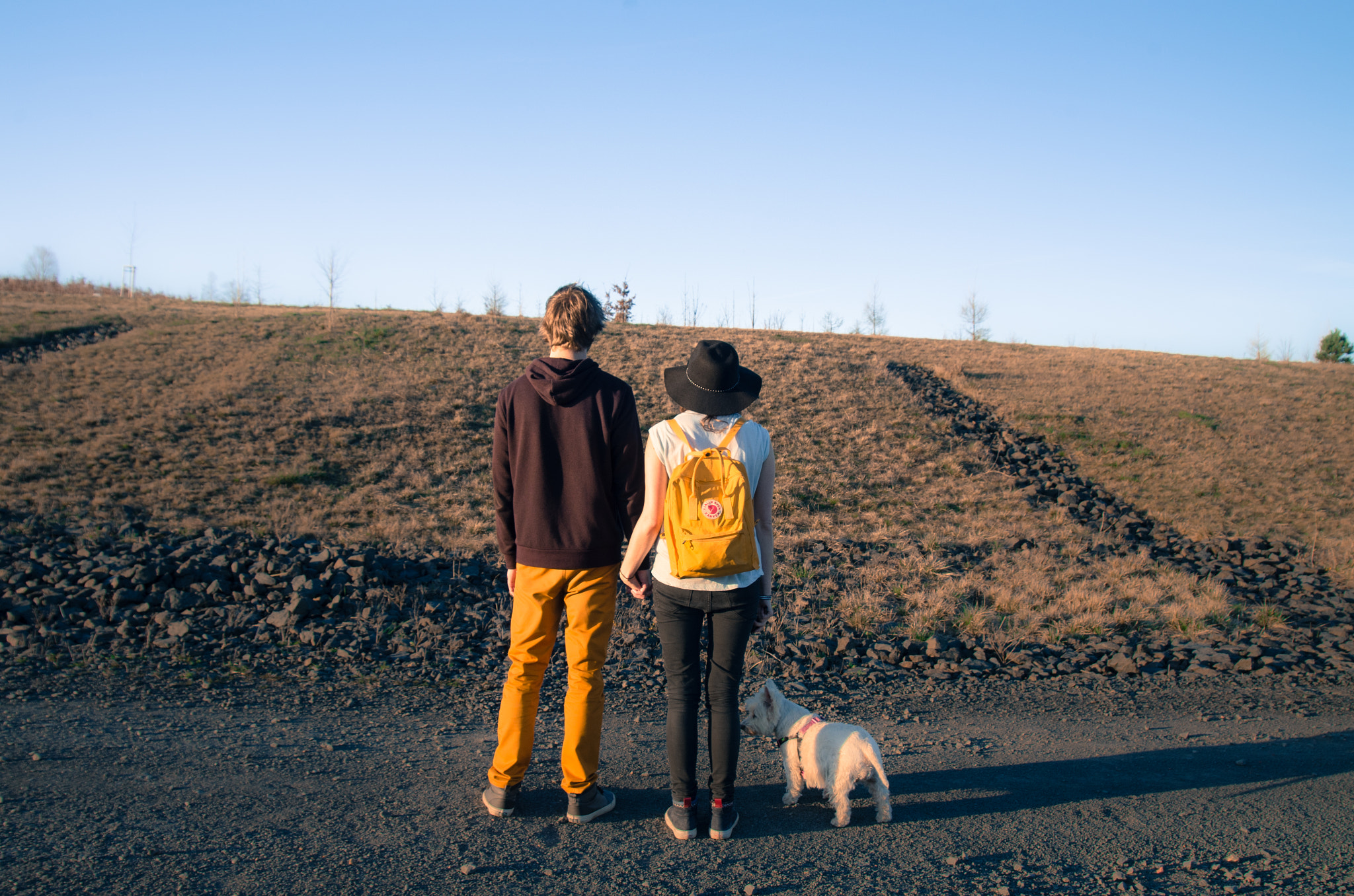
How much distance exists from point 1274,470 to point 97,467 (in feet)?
80.3

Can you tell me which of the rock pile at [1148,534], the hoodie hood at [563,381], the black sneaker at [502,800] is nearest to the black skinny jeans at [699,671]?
the black sneaker at [502,800]

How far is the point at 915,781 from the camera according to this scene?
3975 mm

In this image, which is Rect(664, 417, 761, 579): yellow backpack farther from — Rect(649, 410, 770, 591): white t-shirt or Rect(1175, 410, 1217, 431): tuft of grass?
Rect(1175, 410, 1217, 431): tuft of grass

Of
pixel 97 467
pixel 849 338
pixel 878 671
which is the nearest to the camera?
pixel 878 671

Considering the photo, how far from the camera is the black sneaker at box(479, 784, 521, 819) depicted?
3379 mm

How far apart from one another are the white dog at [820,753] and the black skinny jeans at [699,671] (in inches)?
17.3

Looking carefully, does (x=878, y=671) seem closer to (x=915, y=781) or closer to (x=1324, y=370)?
(x=915, y=781)

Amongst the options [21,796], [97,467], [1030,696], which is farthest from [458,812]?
[97,467]

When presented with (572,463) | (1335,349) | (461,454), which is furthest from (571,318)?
(1335,349)

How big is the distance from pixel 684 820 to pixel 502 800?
33.3 inches

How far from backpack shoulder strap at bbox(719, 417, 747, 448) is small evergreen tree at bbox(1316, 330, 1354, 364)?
50.2 m

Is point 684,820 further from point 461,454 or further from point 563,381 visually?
point 461,454

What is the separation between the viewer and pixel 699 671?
324cm

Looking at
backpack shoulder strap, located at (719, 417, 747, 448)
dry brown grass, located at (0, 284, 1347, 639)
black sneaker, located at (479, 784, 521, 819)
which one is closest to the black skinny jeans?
backpack shoulder strap, located at (719, 417, 747, 448)
